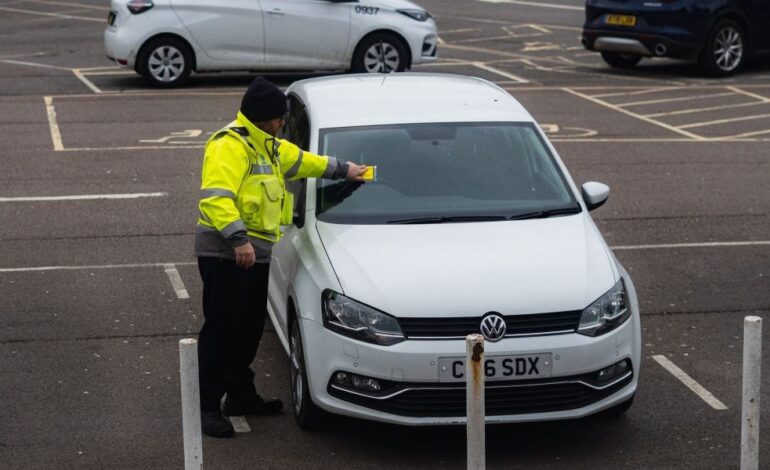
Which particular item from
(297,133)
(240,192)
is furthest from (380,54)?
(240,192)

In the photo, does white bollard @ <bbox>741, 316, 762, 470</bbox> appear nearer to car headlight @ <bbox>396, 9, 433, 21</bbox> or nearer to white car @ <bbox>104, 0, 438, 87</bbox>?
white car @ <bbox>104, 0, 438, 87</bbox>

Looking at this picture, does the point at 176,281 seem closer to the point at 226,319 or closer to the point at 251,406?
the point at 251,406

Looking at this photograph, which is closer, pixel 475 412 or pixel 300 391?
pixel 475 412

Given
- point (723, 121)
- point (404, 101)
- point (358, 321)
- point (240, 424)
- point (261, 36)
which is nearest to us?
point (358, 321)

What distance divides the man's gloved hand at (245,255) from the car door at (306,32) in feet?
43.7

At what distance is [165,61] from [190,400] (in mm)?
14938

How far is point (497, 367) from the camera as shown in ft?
21.9

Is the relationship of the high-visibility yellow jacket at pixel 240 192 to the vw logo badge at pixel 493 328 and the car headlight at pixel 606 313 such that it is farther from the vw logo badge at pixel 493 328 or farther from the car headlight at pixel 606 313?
the car headlight at pixel 606 313

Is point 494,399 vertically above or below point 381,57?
above

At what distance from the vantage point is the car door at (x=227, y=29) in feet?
64.8

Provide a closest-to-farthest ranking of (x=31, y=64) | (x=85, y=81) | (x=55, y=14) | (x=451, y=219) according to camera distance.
Answer: (x=451, y=219) → (x=85, y=81) → (x=31, y=64) → (x=55, y=14)

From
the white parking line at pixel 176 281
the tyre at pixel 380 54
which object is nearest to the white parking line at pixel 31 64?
the tyre at pixel 380 54

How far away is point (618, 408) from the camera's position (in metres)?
7.36

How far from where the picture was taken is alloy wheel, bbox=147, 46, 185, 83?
19.9 metres
